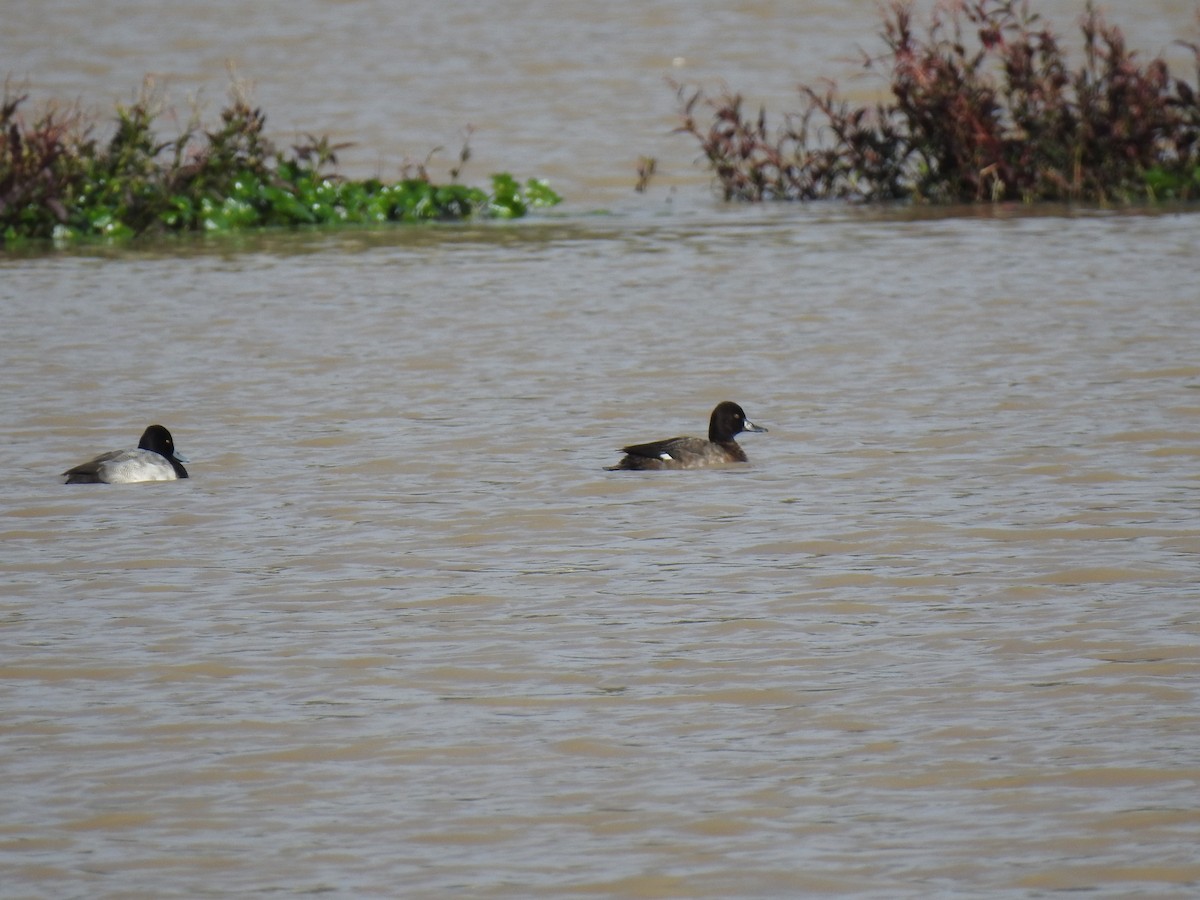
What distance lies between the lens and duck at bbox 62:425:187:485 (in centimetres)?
1044

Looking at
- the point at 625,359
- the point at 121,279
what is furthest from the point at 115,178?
the point at 625,359

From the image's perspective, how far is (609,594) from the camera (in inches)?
321

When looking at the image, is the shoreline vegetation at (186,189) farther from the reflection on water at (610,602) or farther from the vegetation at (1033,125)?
the reflection on water at (610,602)

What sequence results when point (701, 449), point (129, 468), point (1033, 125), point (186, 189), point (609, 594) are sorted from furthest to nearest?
point (186, 189), point (1033, 125), point (701, 449), point (129, 468), point (609, 594)

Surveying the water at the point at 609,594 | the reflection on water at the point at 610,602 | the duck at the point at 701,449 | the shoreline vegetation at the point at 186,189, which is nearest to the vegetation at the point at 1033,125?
the shoreline vegetation at the point at 186,189

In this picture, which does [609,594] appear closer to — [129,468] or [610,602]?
[610,602]

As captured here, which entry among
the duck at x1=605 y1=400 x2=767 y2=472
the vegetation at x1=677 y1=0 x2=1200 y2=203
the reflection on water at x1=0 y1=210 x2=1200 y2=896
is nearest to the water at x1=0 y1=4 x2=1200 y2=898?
the reflection on water at x1=0 y1=210 x2=1200 y2=896

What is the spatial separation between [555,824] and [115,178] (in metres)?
16.1

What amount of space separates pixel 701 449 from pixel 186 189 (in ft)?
38.8

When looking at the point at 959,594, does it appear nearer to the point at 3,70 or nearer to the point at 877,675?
the point at 877,675

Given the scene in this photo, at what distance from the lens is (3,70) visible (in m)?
30.0

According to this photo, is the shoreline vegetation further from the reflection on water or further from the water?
the reflection on water

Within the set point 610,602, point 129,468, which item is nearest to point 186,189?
point 129,468

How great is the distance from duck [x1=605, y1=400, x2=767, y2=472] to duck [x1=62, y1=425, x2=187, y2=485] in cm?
212
